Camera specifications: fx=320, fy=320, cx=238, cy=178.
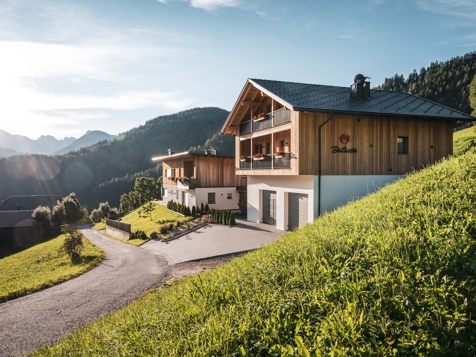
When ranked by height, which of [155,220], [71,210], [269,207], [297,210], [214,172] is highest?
[214,172]

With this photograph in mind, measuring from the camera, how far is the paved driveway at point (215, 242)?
17469 millimetres

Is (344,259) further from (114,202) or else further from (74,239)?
(114,202)

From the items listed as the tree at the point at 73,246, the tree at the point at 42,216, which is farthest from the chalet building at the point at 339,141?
the tree at the point at 42,216

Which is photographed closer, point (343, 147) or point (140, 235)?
point (343, 147)

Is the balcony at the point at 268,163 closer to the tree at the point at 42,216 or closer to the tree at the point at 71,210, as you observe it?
the tree at the point at 42,216

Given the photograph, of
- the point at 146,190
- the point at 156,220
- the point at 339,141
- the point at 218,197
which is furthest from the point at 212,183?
the point at 146,190

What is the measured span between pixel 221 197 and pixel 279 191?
12813 millimetres

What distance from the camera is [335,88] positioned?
22094 millimetres

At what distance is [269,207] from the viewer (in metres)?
23.7

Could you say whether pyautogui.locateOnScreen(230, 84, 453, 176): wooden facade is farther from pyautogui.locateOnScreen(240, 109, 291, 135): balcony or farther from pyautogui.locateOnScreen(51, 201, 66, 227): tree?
pyautogui.locateOnScreen(51, 201, 66, 227): tree

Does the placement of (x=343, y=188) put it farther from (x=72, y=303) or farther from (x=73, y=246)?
(x=73, y=246)

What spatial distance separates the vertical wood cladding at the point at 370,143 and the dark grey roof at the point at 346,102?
545 millimetres

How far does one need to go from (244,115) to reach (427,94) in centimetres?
6987

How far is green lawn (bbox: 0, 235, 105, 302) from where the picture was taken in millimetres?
15039
